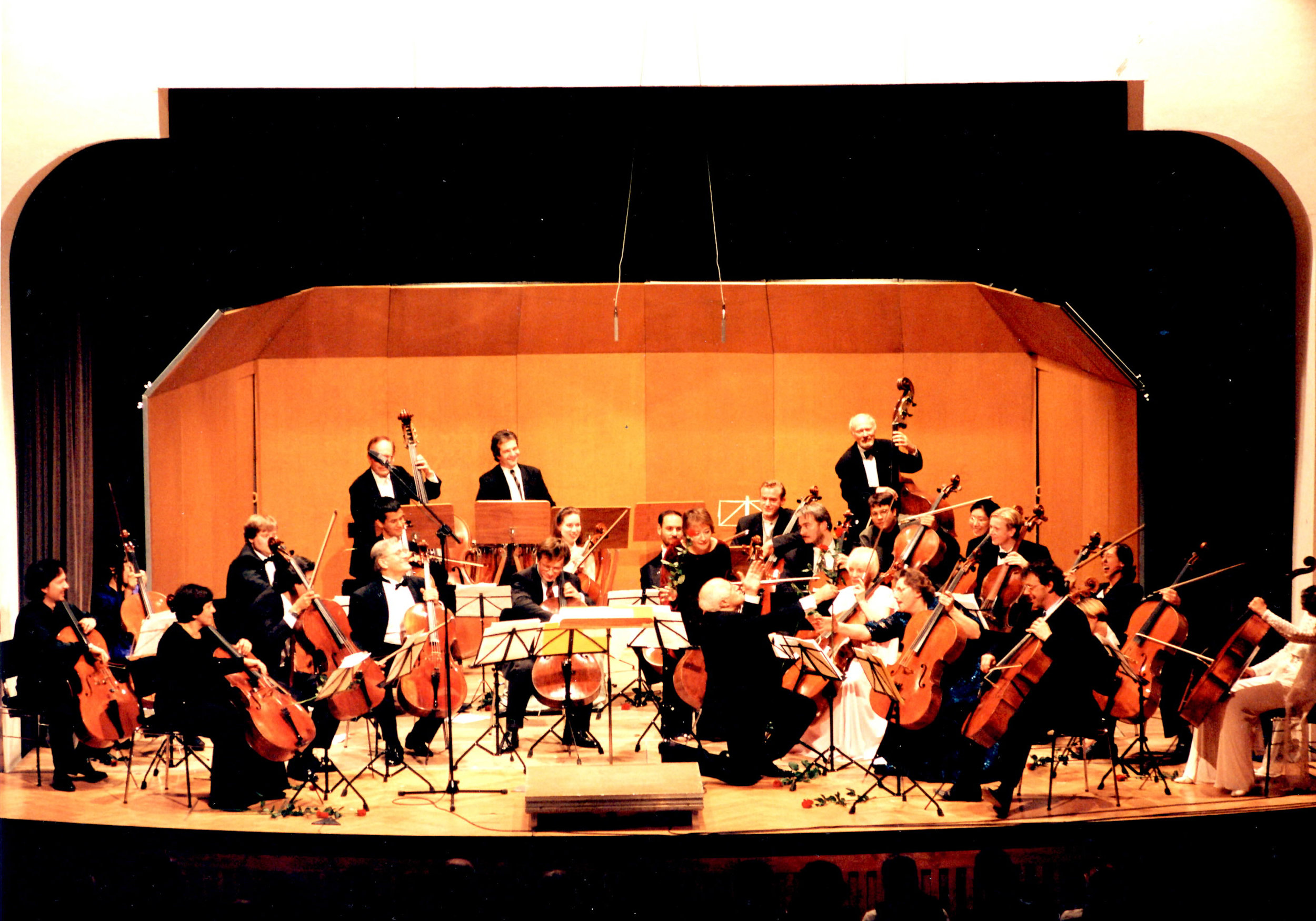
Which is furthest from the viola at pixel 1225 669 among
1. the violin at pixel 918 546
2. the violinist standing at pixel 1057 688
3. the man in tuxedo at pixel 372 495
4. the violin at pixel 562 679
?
the man in tuxedo at pixel 372 495

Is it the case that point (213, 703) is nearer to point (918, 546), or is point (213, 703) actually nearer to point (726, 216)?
point (918, 546)

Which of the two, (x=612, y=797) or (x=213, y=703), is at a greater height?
(x=213, y=703)

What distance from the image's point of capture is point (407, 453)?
866cm

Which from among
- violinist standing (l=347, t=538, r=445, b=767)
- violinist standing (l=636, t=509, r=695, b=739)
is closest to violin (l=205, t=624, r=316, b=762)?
violinist standing (l=347, t=538, r=445, b=767)

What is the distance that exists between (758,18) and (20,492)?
458cm

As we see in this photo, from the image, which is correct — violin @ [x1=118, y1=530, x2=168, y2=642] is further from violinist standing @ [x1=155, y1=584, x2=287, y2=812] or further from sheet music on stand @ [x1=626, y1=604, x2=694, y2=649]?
sheet music on stand @ [x1=626, y1=604, x2=694, y2=649]

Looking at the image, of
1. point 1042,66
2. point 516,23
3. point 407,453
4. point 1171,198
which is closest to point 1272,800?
point 1171,198

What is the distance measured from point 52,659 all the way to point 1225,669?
525cm

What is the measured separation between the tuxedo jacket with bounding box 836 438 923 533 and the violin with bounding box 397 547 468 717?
271 centimetres

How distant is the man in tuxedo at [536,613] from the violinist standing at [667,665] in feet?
1.27

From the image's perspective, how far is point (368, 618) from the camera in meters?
5.80

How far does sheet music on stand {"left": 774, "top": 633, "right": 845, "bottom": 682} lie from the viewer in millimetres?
5082

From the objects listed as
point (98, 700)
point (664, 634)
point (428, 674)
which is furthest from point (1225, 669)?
point (98, 700)

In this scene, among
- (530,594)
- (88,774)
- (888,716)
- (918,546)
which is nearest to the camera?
(888,716)
